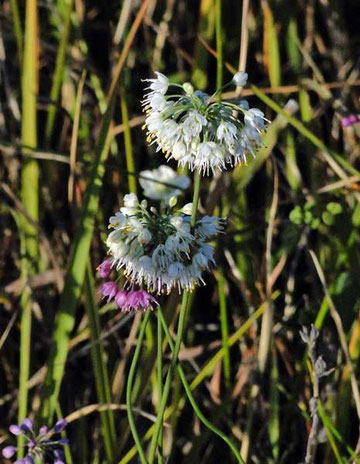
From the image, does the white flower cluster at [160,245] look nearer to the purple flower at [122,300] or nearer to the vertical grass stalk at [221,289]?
the purple flower at [122,300]

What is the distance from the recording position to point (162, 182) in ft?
3.49

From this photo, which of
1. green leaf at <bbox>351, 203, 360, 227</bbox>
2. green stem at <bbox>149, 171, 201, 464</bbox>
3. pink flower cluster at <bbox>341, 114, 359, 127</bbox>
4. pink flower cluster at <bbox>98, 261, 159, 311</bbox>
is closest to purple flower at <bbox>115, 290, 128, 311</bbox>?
pink flower cluster at <bbox>98, 261, 159, 311</bbox>

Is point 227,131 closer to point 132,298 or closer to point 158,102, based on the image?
point 158,102

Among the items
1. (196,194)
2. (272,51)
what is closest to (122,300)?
(196,194)

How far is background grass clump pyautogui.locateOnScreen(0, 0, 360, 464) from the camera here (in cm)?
184

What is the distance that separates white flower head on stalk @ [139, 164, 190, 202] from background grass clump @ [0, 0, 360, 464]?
66 cm

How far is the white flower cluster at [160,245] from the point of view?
1221 millimetres

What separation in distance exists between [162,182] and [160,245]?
0.19 m

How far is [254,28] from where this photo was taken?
2.42 meters

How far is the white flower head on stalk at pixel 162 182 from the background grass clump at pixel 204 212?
26.0 inches

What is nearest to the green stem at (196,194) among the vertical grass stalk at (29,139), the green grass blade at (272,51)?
the vertical grass stalk at (29,139)

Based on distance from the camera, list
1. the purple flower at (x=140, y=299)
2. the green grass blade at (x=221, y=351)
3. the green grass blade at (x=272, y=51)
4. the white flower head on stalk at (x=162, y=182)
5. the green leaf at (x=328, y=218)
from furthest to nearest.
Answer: the green grass blade at (x=272, y=51) → the green leaf at (x=328, y=218) → the green grass blade at (x=221, y=351) → the purple flower at (x=140, y=299) → the white flower head on stalk at (x=162, y=182)

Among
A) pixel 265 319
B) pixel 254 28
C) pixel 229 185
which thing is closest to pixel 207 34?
pixel 254 28

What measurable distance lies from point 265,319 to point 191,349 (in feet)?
1.06
